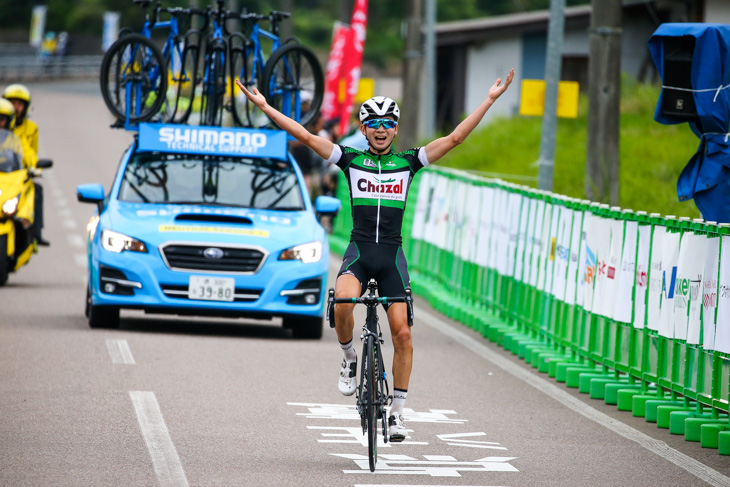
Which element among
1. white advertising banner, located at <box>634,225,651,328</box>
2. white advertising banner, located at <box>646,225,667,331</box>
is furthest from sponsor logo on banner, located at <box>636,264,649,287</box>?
white advertising banner, located at <box>646,225,667,331</box>

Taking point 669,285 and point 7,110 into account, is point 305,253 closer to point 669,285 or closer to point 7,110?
point 669,285

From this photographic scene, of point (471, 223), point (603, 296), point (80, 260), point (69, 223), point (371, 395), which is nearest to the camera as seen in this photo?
point (371, 395)

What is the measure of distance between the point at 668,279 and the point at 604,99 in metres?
7.88

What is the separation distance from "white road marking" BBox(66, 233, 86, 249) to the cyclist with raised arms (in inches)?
572

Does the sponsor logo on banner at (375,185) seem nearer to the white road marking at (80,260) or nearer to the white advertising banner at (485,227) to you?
the white advertising banner at (485,227)

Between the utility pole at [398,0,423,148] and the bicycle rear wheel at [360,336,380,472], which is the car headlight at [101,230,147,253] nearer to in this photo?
the bicycle rear wheel at [360,336,380,472]

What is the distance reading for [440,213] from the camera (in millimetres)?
17656

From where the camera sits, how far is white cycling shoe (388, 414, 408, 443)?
8156 mm

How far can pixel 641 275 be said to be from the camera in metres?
10.5

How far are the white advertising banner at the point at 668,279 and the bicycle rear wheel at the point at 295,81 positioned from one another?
19.5ft

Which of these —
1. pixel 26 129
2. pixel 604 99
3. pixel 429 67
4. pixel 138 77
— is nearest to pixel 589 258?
pixel 138 77

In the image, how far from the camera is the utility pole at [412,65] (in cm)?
3109

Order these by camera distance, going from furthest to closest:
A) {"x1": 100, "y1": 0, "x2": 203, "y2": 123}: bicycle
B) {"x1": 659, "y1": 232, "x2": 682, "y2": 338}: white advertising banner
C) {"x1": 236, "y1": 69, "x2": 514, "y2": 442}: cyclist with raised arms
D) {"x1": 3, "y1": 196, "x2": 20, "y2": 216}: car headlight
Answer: {"x1": 3, "y1": 196, "x2": 20, "y2": 216}: car headlight < {"x1": 100, "y1": 0, "x2": 203, "y2": 123}: bicycle < {"x1": 659, "y1": 232, "x2": 682, "y2": 338}: white advertising banner < {"x1": 236, "y1": 69, "x2": 514, "y2": 442}: cyclist with raised arms

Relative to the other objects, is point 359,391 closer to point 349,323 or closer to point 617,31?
point 349,323
